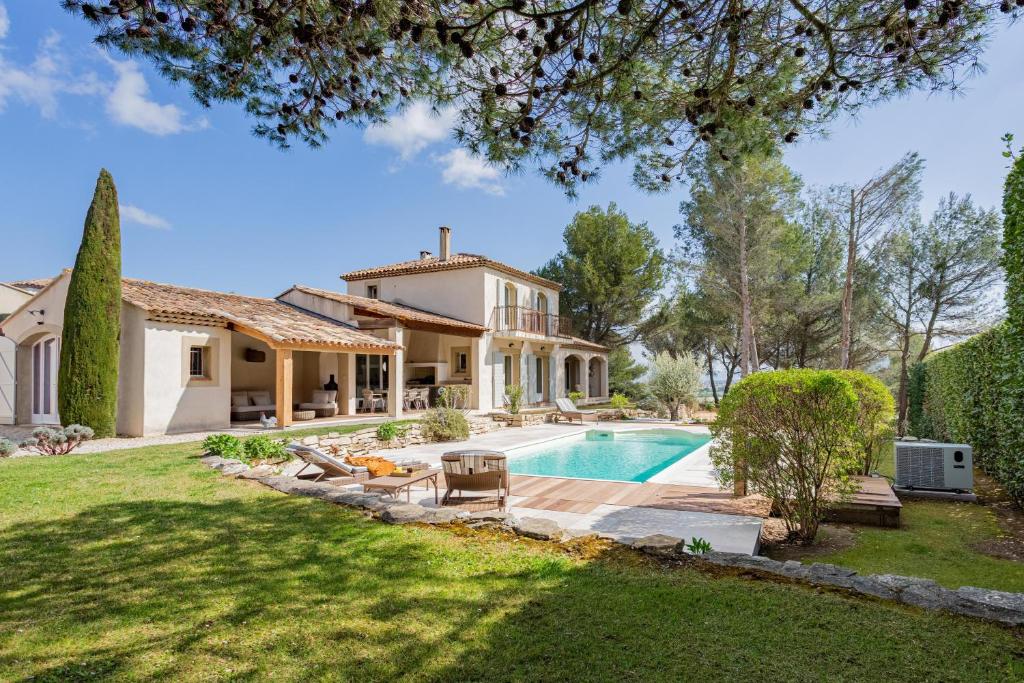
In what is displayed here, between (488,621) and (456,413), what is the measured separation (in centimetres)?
1161

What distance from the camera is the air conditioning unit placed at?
25.6ft

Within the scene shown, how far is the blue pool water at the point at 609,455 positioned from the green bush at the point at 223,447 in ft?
17.6

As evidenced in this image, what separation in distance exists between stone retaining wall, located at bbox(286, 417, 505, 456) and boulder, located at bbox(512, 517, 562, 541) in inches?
299

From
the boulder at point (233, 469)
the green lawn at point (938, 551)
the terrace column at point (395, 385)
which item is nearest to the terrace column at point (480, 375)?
the terrace column at point (395, 385)

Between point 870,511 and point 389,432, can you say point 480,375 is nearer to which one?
point 389,432

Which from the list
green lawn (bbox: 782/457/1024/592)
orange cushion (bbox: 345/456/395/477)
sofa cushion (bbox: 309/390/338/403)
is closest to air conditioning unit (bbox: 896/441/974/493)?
green lawn (bbox: 782/457/1024/592)

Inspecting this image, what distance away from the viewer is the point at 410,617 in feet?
11.6

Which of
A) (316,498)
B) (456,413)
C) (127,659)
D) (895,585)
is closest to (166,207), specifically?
(456,413)

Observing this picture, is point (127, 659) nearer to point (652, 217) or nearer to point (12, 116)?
point (12, 116)

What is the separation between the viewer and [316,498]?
6859 mm

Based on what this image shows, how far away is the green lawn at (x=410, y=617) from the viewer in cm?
290

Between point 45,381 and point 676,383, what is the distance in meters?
21.9

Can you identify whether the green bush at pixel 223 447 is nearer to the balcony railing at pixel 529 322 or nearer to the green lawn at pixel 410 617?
the green lawn at pixel 410 617

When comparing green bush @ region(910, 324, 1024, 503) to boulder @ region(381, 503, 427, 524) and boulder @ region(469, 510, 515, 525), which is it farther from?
boulder @ region(381, 503, 427, 524)
